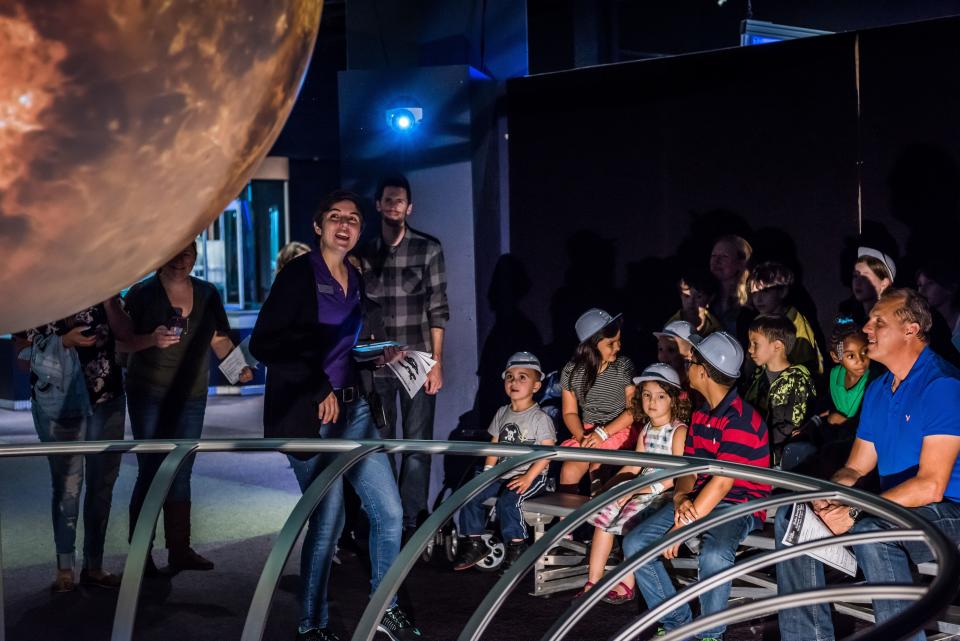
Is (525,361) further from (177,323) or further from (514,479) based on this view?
(177,323)

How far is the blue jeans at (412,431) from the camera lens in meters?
6.09

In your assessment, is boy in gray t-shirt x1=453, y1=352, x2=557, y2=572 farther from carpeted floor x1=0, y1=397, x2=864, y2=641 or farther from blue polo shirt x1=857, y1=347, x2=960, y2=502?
blue polo shirt x1=857, y1=347, x2=960, y2=502

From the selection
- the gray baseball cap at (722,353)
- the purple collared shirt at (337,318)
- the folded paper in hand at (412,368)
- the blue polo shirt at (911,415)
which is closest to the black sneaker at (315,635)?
the purple collared shirt at (337,318)

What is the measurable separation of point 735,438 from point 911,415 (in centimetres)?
81

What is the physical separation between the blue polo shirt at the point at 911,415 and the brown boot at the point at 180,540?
3.35 metres

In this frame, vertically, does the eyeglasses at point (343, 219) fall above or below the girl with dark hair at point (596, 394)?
above

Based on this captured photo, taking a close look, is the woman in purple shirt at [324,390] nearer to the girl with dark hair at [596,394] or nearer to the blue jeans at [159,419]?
the blue jeans at [159,419]

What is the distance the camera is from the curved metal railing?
60.6 inches

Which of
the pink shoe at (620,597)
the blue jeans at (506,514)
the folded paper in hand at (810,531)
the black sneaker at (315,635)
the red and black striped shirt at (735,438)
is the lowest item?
the pink shoe at (620,597)

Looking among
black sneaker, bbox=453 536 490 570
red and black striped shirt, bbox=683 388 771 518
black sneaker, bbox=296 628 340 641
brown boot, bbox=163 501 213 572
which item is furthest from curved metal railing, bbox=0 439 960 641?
black sneaker, bbox=453 536 490 570

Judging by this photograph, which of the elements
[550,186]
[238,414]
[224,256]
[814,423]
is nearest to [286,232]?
[224,256]

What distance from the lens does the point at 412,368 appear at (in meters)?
5.86

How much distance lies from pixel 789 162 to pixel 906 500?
9.31 feet

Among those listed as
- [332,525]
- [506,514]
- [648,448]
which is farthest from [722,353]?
[332,525]
